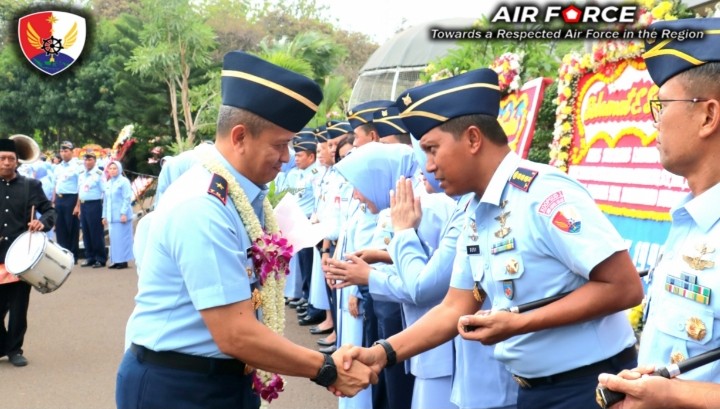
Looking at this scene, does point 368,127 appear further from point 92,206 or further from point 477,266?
point 92,206

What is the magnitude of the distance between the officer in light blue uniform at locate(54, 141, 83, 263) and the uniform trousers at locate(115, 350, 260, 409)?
13.0 metres

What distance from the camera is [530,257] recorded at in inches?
103

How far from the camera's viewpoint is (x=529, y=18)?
633 cm

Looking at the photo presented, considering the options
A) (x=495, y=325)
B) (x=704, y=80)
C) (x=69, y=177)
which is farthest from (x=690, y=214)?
(x=69, y=177)

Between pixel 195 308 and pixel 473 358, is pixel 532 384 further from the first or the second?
pixel 195 308

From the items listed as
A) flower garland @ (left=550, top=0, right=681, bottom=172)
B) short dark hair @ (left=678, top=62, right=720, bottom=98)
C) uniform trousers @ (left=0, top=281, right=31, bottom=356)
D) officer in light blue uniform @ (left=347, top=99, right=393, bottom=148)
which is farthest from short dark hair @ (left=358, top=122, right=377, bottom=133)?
short dark hair @ (left=678, top=62, right=720, bottom=98)

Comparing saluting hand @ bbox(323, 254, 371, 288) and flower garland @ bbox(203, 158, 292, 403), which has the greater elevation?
flower garland @ bbox(203, 158, 292, 403)

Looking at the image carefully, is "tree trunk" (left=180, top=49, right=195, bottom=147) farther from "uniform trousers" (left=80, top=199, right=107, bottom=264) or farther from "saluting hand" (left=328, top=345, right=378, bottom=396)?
"saluting hand" (left=328, top=345, right=378, bottom=396)

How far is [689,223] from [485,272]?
3.06ft

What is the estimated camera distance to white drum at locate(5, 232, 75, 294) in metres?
6.90

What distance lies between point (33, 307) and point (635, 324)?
845cm

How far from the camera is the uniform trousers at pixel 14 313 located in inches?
287

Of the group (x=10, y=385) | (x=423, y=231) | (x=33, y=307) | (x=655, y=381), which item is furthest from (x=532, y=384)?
(x=33, y=307)

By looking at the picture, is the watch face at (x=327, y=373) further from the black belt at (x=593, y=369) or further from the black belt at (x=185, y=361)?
the black belt at (x=593, y=369)
